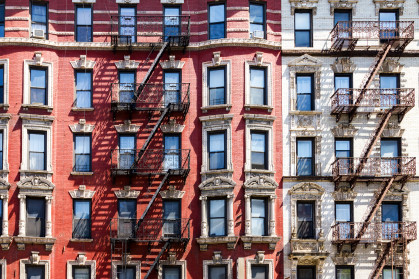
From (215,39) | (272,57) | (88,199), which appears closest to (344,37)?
(272,57)

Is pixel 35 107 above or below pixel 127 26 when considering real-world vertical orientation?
below

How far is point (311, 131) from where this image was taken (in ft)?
143

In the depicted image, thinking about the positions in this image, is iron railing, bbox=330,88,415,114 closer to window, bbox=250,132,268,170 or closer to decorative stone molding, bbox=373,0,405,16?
window, bbox=250,132,268,170

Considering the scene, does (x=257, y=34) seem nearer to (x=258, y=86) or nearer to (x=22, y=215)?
(x=258, y=86)

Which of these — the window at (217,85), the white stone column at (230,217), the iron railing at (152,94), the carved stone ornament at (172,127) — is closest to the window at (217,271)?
the white stone column at (230,217)

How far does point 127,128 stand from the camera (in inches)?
1713

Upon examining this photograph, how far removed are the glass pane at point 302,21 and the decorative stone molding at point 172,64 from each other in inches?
258

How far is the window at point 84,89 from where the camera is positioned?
4397 cm

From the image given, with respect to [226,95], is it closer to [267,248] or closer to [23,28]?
[267,248]

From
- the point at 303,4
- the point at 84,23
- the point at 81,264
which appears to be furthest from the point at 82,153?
the point at 303,4

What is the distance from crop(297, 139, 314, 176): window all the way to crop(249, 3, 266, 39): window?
6.08 meters

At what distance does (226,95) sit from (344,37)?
23.0 ft

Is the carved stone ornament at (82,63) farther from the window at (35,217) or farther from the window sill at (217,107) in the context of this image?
the window at (35,217)

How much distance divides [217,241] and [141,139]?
22.1ft
